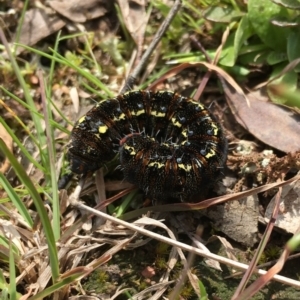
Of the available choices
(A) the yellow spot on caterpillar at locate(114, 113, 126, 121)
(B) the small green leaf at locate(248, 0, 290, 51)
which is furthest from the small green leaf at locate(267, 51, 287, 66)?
(A) the yellow spot on caterpillar at locate(114, 113, 126, 121)

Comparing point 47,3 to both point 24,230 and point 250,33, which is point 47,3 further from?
point 24,230

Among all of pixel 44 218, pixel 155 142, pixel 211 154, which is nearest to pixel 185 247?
pixel 211 154

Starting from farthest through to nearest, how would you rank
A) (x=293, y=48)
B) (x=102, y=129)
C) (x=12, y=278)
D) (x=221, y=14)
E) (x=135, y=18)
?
(x=135, y=18), (x=221, y=14), (x=293, y=48), (x=102, y=129), (x=12, y=278)

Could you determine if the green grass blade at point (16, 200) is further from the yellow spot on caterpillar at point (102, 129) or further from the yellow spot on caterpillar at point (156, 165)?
the yellow spot on caterpillar at point (156, 165)

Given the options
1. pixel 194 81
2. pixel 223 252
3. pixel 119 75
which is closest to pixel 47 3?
pixel 119 75

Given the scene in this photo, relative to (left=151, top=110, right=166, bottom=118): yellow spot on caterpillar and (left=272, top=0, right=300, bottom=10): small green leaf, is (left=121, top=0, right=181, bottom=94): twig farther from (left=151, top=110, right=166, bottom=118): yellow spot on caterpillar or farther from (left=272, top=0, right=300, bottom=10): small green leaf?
(left=272, top=0, right=300, bottom=10): small green leaf

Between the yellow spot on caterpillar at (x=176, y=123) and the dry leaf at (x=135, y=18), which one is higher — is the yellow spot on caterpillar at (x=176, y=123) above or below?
below

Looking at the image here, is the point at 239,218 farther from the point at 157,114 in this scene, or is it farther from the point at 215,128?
the point at 157,114

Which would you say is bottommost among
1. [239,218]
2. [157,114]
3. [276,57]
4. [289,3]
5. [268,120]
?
[239,218]

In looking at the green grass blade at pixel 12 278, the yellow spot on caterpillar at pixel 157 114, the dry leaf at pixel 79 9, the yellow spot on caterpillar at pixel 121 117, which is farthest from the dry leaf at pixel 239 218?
the dry leaf at pixel 79 9
